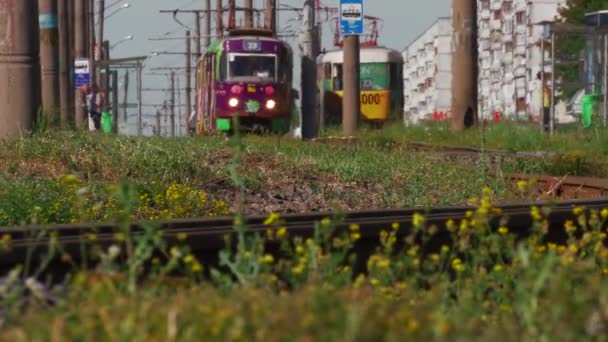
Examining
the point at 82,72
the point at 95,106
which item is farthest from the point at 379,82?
the point at 95,106

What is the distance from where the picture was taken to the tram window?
3469cm

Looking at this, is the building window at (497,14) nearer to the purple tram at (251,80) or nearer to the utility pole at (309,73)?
the purple tram at (251,80)

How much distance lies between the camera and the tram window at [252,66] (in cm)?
3469

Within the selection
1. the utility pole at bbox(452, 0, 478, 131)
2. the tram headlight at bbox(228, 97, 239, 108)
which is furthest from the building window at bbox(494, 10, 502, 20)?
the utility pole at bbox(452, 0, 478, 131)

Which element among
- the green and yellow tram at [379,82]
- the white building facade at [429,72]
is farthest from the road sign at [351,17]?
the white building facade at [429,72]

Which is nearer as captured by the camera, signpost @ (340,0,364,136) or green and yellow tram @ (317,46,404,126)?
signpost @ (340,0,364,136)

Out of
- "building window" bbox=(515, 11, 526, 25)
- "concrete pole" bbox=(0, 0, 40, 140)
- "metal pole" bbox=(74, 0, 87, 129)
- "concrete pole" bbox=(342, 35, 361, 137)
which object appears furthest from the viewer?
"building window" bbox=(515, 11, 526, 25)

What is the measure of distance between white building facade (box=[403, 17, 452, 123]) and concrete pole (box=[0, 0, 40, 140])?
358ft

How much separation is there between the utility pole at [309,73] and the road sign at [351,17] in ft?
13.1

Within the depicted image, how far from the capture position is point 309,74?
34469 millimetres

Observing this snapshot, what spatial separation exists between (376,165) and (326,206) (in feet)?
9.07

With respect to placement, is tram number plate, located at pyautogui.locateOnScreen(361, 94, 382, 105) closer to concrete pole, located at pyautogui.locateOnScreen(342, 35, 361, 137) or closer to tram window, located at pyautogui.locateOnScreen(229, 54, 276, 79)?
tram window, located at pyautogui.locateOnScreen(229, 54, 276, 79)

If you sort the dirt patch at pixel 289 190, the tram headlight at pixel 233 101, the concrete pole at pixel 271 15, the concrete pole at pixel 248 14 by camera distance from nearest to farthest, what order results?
1. the dirt patch at pixel 289 190
2. the tram headlight at pixel 233 101
3. the concrete pole at pixel 271 15
4. the concrete pole at pixel 248 14

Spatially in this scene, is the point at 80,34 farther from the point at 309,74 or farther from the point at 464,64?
the point at 464,64
